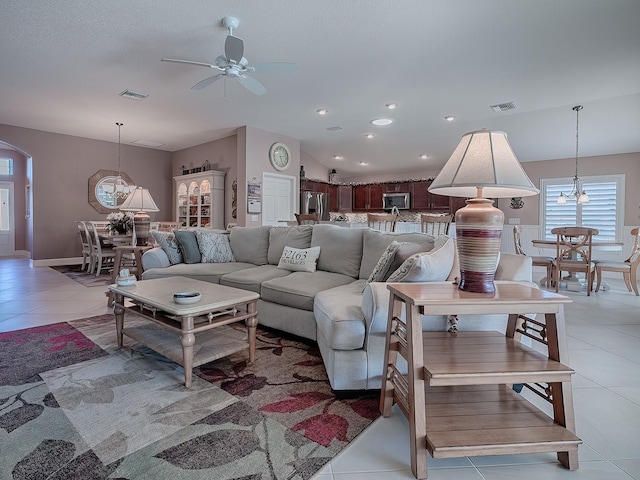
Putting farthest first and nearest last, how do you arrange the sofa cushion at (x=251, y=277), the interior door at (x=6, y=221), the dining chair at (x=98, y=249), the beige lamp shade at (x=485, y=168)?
the interior door at (x=6, y=221) → the dining chair at (x=98, y=249) → the sofa cushion at (x=251, y=277) → the beige lamp shade at (x=485, y=168)

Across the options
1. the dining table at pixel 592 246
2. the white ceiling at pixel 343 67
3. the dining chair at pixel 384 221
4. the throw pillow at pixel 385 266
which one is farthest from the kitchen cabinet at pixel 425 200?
the throw pillow at pixel 385 266

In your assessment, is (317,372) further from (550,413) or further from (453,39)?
(453,39)

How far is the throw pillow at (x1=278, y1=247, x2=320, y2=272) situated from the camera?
11.5ft

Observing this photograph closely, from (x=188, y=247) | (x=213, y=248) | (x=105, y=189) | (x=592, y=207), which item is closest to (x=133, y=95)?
(x=188, y=247)

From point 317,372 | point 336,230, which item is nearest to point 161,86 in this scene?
point 336,230

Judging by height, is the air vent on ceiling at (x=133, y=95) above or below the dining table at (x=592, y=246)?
above

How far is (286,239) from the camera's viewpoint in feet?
12.9

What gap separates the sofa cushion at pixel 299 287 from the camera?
2.73 meters

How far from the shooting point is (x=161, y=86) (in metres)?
4.59

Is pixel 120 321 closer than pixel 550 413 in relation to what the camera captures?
No

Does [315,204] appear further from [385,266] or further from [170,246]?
[385,266]

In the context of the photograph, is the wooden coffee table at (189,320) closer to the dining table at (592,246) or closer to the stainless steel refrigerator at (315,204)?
the dining table at (592,246)

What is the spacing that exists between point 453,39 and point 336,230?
2183 millimetres

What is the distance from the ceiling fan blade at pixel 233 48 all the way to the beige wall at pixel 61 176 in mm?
5340
